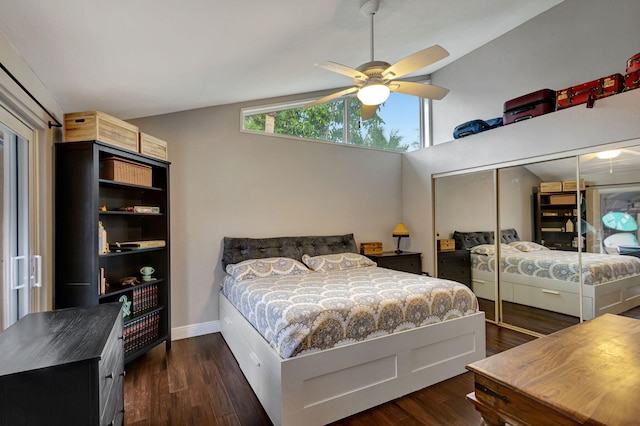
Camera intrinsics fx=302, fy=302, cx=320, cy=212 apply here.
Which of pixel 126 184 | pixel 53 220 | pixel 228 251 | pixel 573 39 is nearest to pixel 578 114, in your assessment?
pixel 573 39

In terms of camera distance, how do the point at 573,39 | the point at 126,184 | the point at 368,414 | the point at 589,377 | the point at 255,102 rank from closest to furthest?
1. the point at 589,377
2. the point at 368,414
3. the point at 126,184
4. the point at 573,39
5. the point at 255,102

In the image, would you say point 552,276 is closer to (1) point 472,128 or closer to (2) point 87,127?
(1) point 472,128

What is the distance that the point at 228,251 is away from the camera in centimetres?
355

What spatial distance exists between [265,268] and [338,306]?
4.67 ft

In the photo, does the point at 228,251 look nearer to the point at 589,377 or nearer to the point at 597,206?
the point at 589,377

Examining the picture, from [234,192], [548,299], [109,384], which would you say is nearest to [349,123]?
[234,192]

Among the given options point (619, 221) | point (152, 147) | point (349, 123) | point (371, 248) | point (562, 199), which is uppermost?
point (349, 123)

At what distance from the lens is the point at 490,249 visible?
3.86 metres

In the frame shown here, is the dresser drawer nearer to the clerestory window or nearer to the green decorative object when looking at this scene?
the green decorative object

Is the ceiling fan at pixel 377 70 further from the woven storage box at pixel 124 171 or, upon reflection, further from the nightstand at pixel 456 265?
the nightstand at pixel 456 265

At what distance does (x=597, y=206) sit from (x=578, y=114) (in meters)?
0.90

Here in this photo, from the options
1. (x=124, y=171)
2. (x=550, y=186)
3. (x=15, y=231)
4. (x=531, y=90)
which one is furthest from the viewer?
(x=531, y=90)

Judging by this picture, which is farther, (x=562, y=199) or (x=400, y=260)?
(x=400, y=260)

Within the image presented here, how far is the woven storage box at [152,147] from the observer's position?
→ 9.24 ft
